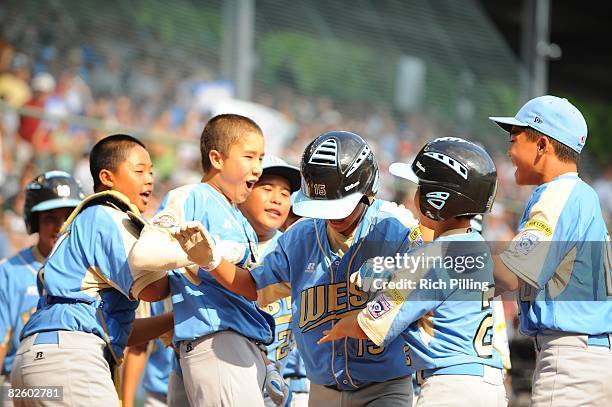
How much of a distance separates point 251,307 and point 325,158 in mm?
980

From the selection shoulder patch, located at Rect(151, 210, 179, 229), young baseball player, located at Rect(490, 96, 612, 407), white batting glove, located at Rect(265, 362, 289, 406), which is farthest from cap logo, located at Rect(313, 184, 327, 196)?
white batting glove, located at Rect(265, 362, 289, 406)

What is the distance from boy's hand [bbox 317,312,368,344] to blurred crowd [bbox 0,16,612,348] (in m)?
6.01

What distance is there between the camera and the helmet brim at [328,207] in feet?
14.3

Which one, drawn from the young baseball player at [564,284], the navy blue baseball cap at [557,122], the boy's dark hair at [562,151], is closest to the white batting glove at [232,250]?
the young baseball player at [564,284]

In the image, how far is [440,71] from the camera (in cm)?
1778

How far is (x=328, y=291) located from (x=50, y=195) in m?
2.63

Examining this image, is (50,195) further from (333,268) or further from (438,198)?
(438,198)

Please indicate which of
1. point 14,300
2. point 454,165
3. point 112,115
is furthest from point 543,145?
point 112,115

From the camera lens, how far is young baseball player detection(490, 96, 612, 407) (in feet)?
14.9

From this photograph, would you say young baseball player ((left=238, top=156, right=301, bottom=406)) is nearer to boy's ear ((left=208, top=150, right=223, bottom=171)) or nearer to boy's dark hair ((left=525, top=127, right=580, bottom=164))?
boy's ear ((left=208, top=150, right=223, bottom=171))

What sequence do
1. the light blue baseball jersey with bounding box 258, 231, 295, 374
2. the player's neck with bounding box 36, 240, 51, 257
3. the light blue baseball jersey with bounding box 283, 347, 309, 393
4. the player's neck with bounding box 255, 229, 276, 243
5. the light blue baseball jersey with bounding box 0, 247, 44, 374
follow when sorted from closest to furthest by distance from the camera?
the light blue baseball jersey with bounding box 258, 231, 295, 374
the player's neck with bounding box 255, 229, 276, 243
the light blue baseball jersey with bounding box 283, 347, 309, 393
the light blue baseball jersey with bounding box 0, 247, 44, 374
the player's neck with bounding box 36, 240, 51, 257

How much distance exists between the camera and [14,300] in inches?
257

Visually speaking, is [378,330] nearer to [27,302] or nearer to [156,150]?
[27,302]

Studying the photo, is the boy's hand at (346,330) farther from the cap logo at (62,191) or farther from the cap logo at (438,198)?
the cap logo at (62,191)
